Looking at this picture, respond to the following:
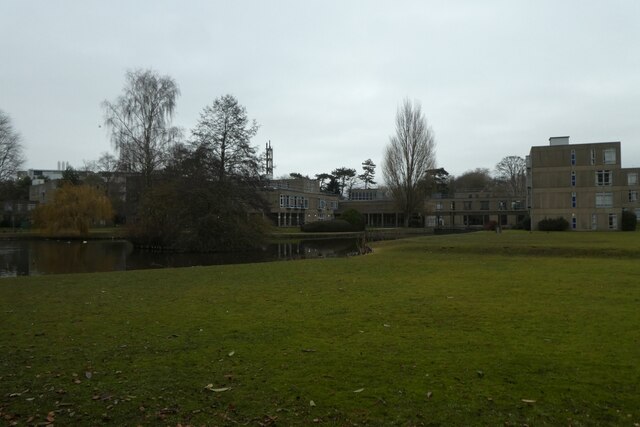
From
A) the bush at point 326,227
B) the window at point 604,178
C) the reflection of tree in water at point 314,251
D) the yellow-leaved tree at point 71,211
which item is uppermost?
the window at point 604,178

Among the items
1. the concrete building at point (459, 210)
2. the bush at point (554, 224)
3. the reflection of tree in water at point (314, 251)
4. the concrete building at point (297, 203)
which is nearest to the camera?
the reflection of tree in water at point (314, 251)

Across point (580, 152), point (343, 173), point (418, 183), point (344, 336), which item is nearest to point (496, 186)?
point (343, 173)

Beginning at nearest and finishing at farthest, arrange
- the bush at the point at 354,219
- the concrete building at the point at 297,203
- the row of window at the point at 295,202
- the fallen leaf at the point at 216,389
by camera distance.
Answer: the fallen leaf at the point at 216,389 < the bush at the point at 354,219 < the concrete building at the point at 297,203 < the row of window at the point at 295,202

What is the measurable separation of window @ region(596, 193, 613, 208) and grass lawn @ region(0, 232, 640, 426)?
50.2m

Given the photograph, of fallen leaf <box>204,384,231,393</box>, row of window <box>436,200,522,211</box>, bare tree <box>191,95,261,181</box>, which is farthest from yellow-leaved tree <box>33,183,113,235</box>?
row of window <box>436,200,522,211</box>

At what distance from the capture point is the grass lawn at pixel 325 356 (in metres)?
4.70

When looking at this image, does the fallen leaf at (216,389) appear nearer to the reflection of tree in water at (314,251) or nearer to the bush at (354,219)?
the reflection of tree in water at (314,251)

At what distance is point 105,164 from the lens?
2542 inches

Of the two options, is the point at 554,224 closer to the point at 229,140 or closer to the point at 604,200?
the point at 604,200

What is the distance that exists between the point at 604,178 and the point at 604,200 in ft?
8.53

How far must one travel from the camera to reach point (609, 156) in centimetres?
5509

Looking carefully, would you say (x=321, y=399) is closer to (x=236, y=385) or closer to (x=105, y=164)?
(x=236, y=385)

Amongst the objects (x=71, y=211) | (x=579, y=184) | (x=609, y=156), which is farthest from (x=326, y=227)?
(x=609, y=156)

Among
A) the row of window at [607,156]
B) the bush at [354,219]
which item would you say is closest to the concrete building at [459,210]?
the bush at [354,219]
